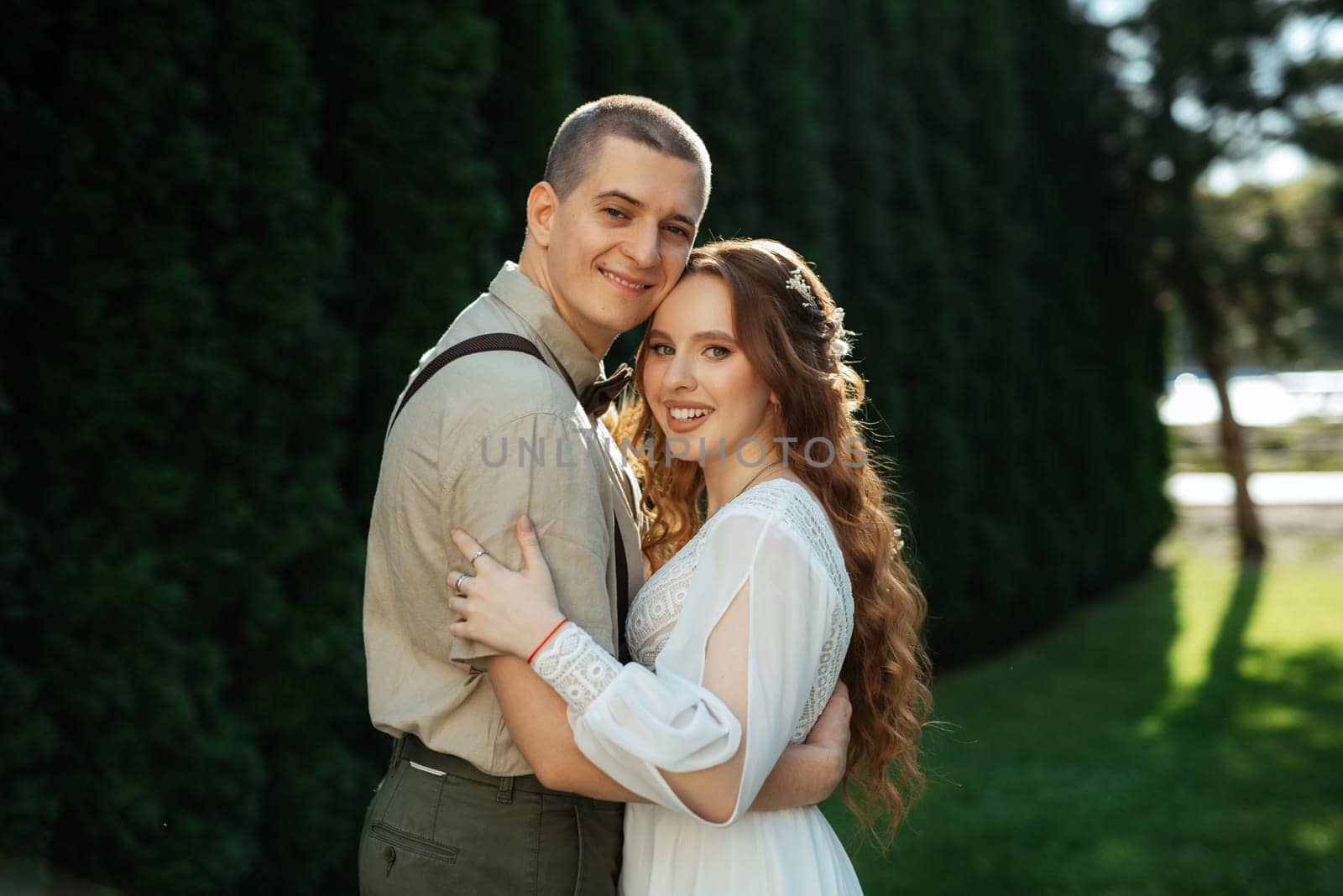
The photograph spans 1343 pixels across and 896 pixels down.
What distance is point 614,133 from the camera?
2330 millimetres

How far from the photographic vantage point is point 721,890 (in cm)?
224

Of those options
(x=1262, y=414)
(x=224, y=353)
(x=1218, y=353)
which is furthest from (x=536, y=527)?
(x=1262, y=414)

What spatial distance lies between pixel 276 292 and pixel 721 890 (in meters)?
2.34

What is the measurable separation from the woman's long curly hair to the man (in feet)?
0.57

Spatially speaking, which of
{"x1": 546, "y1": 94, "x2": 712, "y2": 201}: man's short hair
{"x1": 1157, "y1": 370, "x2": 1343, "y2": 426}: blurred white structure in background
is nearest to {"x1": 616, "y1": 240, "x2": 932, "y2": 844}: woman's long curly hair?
{"x1": 546, "y1": 94, "x2": 712, "y2": 201}: man's short hair

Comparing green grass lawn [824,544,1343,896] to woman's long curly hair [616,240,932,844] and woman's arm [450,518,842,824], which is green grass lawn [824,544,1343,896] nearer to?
woman's long curly hair [616,240,932,844]

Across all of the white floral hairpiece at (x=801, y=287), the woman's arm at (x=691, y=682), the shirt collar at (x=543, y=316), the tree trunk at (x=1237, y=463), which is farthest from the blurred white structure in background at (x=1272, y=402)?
the woman's arm at (x=691, y=682)

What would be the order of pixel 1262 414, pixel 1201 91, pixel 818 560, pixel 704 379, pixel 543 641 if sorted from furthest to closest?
pixel 1262 414 < pixel 1201 91 < pixel 704 379 < pixel 818 560 < pixel 543 641

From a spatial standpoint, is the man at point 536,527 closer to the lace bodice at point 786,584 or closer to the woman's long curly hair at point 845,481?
the lace bodice at point 786,584

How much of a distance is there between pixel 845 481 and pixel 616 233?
70 centimetres

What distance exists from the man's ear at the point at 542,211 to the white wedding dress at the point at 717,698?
2.19 feet

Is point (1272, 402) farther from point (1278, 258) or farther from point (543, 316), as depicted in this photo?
point (543, 316)

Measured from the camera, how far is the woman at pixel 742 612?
1.94 m

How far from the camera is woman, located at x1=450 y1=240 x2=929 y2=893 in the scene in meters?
1.94
